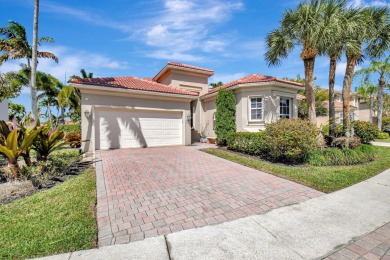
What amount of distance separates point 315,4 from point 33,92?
16.0m

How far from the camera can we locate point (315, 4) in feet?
31.0

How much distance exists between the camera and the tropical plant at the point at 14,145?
5.41 metres

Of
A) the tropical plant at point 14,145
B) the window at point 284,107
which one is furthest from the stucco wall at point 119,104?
the window at point 284,107

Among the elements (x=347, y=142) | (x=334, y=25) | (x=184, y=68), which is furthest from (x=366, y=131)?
(x=184, y=68)

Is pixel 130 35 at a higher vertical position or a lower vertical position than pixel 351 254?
higher

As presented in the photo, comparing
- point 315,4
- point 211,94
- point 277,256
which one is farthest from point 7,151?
point 315,4

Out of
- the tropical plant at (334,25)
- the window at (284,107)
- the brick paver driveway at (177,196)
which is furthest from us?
the window at (284,107)

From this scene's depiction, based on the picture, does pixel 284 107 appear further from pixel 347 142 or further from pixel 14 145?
pixel 14 145

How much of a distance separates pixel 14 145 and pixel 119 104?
260 inches

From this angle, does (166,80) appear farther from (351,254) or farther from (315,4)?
(351,254)

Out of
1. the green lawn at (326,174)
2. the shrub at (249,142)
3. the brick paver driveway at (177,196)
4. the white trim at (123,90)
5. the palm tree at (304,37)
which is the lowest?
the brick paver driveway at (177,196)

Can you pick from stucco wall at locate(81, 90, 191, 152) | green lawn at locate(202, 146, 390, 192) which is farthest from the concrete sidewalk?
stucco wall at locate(81, 90, 191, 152)

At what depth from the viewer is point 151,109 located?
12719mm

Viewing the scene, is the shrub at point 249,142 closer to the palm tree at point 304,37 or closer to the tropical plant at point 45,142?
the palm tree at point 304,37
